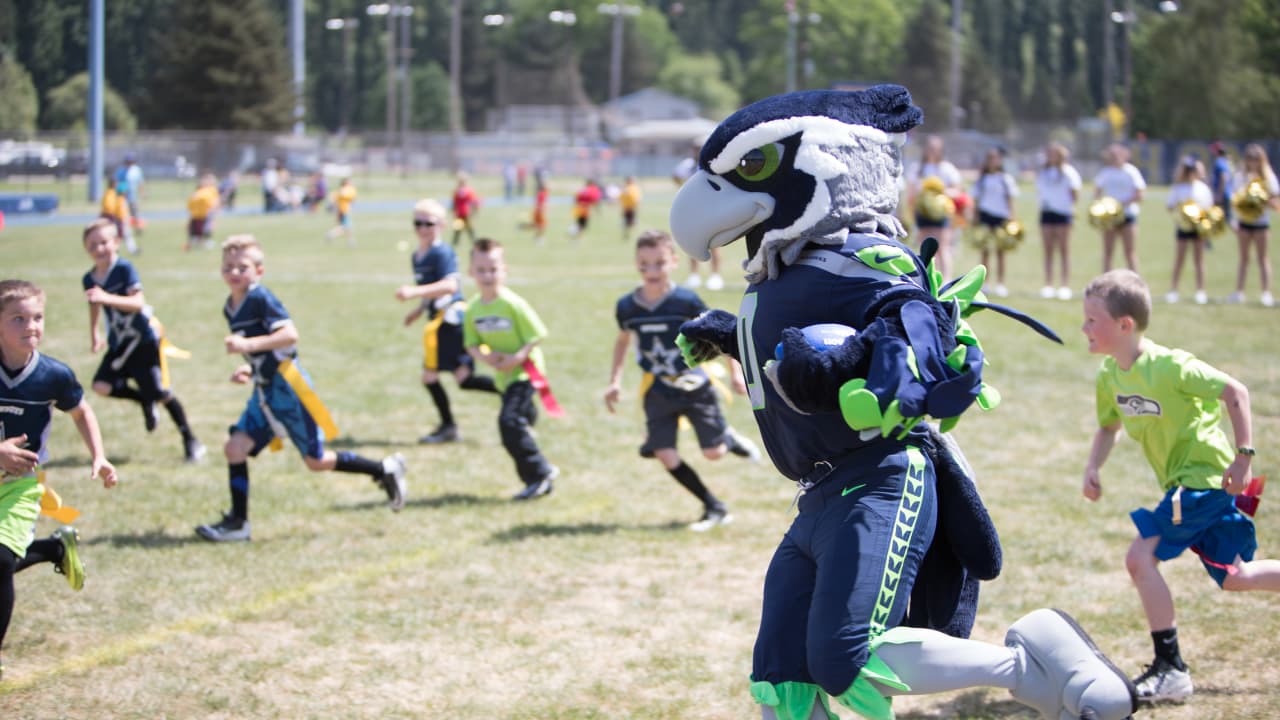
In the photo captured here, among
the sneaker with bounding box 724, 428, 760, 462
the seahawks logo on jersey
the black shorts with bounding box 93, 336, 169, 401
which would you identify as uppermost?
the seahawks logo on jersey

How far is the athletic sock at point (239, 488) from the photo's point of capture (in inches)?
295

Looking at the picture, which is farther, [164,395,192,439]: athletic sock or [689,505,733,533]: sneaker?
[164,395,192,439]: athletic sock

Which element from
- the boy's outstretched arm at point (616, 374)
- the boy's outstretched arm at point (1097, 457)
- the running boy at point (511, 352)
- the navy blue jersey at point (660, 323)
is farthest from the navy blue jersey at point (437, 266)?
the boy's outstretched arm at point (1097, 457)

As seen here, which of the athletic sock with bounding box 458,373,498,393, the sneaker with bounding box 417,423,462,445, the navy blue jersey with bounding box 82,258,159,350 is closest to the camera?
the navy blue jersey with bounding box 82,258,159,350

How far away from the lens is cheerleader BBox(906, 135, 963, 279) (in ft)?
58.6

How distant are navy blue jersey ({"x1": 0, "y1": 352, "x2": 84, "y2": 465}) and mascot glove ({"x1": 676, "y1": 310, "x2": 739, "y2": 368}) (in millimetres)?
2913

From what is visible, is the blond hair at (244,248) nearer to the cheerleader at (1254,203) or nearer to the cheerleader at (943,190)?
the cheerleader at (943,190)

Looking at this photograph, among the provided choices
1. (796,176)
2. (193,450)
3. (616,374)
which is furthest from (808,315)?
(193,450)

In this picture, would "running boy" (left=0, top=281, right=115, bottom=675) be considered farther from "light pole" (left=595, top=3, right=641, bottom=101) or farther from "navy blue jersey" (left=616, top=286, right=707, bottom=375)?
"light pole" (left=595, top=3, right=641, bottom=101)

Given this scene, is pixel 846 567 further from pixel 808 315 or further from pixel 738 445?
pixel 738 445

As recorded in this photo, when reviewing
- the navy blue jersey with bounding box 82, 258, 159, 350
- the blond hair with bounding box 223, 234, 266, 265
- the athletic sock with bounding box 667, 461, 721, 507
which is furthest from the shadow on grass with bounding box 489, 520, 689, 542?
the navy blue jersey with bounding box 82, 258, 159, 350

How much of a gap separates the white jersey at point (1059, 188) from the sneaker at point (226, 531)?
13210 millimetres

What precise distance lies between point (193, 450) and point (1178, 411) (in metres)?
7.26

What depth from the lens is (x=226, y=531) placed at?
750 centimetres
